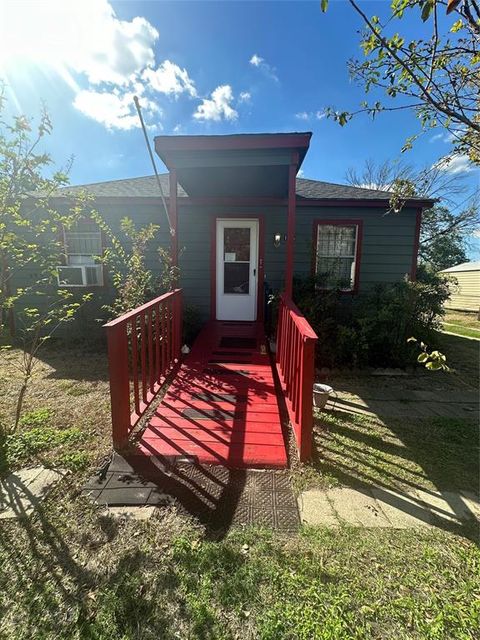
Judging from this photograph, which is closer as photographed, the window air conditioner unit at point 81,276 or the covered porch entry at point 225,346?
the covered porch entry at point 225,346

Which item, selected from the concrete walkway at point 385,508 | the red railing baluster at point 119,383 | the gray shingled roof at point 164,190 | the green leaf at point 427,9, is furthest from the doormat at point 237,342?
the green leaf at point 427,9

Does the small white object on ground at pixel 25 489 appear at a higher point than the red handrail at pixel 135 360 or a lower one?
lower

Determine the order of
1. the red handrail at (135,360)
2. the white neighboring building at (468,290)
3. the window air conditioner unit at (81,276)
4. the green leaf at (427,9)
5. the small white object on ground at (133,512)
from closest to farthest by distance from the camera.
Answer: the green leaf at (427,9)
the small white object on ground at (133,512)
the red handrail at (135,360)
the window air conditioner unit at (81,276)
the white neighboring building at (468,290)

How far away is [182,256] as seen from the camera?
6.15m

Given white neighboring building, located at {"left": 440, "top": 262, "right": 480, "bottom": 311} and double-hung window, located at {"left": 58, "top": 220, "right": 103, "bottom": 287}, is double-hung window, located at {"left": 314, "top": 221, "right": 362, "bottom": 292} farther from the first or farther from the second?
white neighboring building, located at {"left": 440, "top": 262, "right": 480, "bottom": 311}

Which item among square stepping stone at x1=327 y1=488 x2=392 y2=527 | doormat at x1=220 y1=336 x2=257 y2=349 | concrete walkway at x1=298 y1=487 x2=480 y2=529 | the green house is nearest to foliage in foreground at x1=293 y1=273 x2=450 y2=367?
the green house

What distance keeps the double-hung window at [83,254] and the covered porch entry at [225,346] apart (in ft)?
6.88

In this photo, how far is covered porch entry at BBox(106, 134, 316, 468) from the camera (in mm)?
2318

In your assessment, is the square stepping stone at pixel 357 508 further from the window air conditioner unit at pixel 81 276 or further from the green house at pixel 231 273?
the window air conditioner unit at pixel 81 276

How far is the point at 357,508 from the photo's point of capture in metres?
1.83

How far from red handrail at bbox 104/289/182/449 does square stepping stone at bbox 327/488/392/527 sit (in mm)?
1629

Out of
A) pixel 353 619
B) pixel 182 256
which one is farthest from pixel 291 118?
pixel 353 619

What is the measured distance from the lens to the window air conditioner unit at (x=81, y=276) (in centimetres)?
609

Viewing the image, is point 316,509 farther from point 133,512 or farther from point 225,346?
point 225,346
